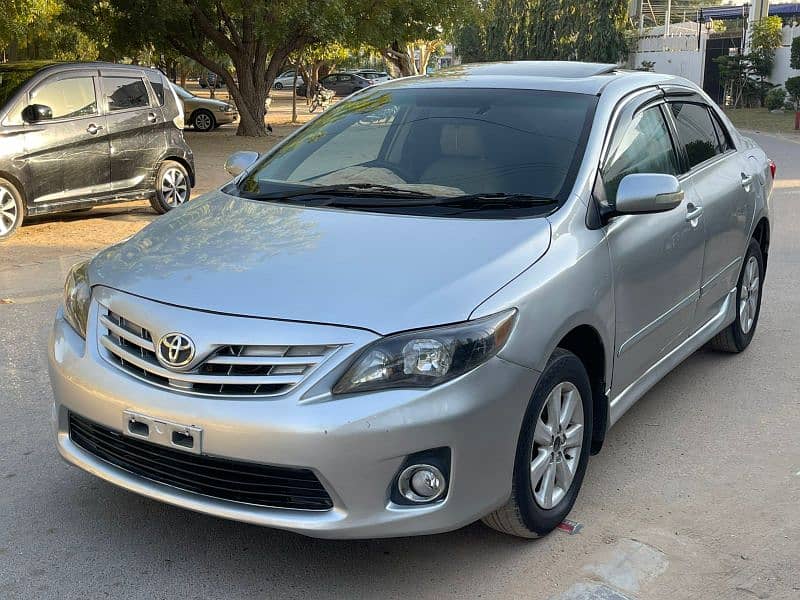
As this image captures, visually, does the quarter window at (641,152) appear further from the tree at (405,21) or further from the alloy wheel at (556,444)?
the tree at (405,21)

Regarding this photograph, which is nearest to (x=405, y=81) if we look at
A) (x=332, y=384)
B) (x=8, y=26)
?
(x=332, y=384)

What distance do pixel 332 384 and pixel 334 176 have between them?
1685 mm

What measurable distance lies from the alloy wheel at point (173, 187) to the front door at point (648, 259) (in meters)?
7.78

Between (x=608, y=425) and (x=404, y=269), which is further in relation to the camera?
(x=608, y=425)

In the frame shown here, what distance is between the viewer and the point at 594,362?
148 inches

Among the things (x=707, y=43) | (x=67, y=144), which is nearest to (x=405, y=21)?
(x=67, y=144)

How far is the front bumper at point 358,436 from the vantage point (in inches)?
113

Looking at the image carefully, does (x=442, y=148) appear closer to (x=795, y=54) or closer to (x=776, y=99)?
(x=776, y=99)

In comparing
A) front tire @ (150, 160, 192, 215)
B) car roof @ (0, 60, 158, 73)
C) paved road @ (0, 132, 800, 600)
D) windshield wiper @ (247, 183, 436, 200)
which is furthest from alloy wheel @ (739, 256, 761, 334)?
car roof @ (0, 60, 158, 73)

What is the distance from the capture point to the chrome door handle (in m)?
4.54

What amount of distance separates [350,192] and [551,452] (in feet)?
4.72

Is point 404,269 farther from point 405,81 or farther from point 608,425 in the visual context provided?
point 405,81

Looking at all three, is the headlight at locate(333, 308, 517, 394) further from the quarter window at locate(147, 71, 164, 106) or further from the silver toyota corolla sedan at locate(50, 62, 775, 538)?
the quarter window at locate(147, 71, 164, 106)

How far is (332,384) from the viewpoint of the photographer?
9.50 ft
